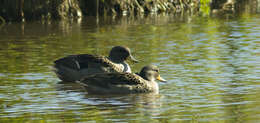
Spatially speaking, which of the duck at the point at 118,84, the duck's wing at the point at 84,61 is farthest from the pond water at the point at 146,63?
the duck's wing at the point at 84,61

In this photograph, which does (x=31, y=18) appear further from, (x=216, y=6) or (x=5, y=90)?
(x=5, y=90)

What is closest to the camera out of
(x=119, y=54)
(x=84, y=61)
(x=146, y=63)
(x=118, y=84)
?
(x=118, y=84)

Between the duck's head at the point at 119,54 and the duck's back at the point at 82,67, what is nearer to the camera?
the duck's back at the point at 82,67

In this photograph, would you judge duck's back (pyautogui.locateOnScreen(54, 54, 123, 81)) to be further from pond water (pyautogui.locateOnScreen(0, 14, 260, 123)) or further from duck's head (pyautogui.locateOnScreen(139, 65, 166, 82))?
duck's head (pyautogui.locateOnScreen(139, 65, 166, 82))

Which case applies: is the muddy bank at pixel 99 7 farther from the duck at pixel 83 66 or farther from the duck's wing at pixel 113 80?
the duck's wing at pixel 113 80

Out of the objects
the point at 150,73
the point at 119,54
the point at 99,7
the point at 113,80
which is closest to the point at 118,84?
the point at 113,80

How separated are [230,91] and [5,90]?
179 inches

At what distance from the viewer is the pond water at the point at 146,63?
33.0 feet

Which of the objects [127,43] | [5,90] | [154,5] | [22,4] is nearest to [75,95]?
[5,90]

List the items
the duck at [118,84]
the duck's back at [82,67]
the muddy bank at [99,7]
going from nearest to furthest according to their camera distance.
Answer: the duck at [118,84] < the duck's back at [82,67] < the muddy bank at [99,7]

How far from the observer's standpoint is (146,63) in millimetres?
15750

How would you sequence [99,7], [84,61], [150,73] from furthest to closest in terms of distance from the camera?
1. [99,7]
2. [84,61]
3. [150,73]

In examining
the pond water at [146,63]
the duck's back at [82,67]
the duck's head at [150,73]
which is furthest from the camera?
the duck's back at [82,67]

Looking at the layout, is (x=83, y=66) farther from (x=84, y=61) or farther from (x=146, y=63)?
(x=146, y=63)
